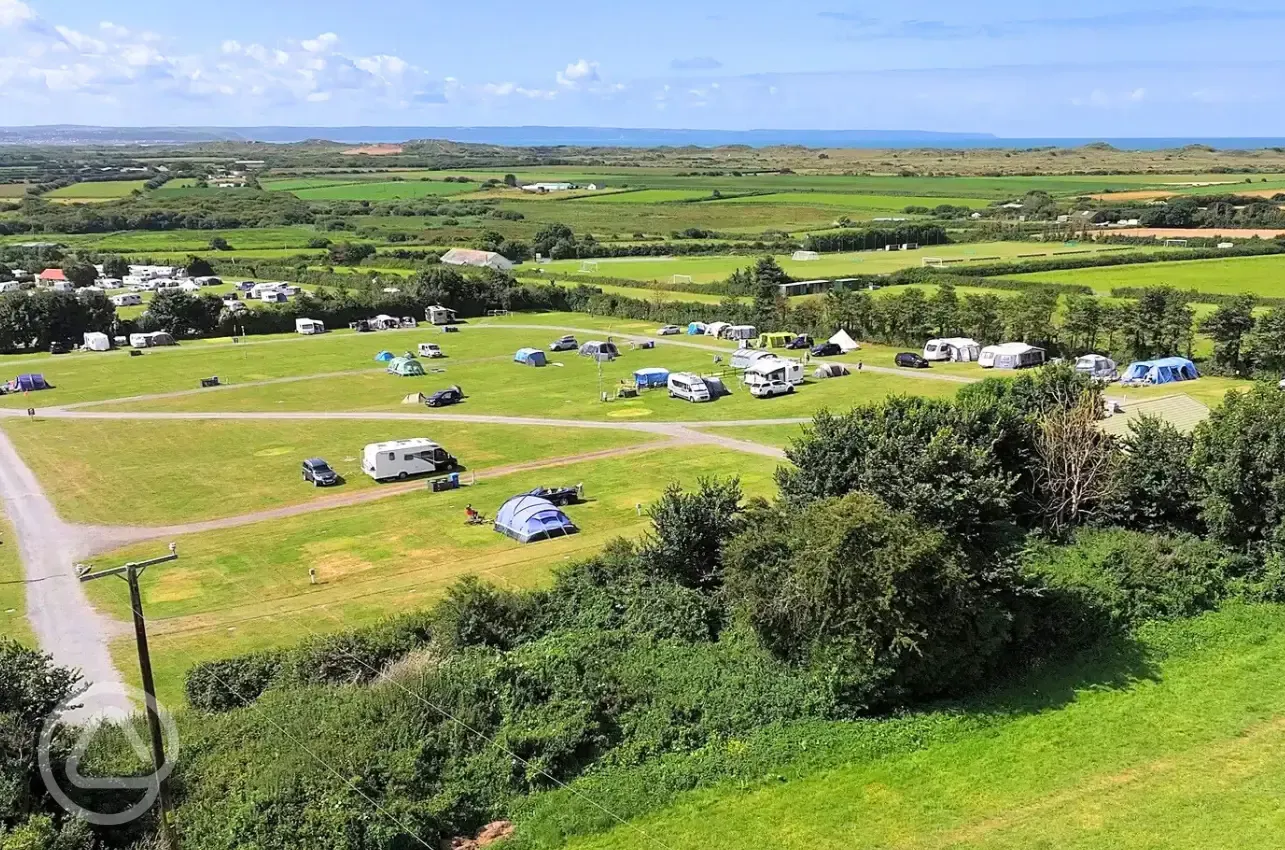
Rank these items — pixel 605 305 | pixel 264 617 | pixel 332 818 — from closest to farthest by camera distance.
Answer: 1. pixel 332 818
2. pixel 264 617
3. pixel 605 305

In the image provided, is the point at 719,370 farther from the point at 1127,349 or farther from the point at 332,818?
the point at 332,818

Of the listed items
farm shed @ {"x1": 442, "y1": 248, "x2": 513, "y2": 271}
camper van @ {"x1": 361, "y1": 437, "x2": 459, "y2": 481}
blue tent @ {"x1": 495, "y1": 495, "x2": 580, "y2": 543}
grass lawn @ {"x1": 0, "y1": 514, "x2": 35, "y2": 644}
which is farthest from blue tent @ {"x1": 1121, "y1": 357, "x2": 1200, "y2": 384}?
farm shed @ {"x1": 442, "y1": 248, "x2": 513, "y2": 271}

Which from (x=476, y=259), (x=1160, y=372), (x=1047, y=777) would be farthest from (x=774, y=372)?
(x=476, y=259)

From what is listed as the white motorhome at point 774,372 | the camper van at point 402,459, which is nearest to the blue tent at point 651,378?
the white motorhome at point 774,372

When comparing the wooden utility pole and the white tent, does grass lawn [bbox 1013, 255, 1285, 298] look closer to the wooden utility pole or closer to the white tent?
the white tent

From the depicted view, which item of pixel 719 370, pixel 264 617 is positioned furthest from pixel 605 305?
pixel 264 617

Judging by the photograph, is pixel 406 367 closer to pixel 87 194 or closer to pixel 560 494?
pixel 560 494
